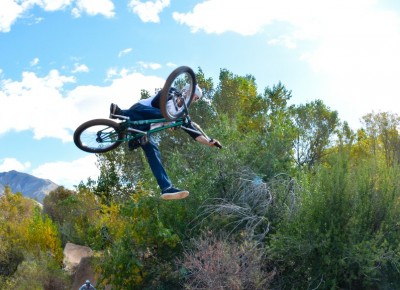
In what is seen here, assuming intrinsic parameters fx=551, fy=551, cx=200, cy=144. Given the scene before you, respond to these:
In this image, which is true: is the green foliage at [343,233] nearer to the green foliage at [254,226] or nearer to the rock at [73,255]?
the green foliage at [254,226]

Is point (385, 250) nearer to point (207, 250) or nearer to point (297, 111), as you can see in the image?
point (207, 250)

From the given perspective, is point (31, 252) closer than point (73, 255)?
Yes

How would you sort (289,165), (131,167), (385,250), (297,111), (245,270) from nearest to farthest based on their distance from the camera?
(245,270) < (385,250) < (289,165) < (131,167) < (297,111)

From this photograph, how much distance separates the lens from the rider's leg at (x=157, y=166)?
24.7ft

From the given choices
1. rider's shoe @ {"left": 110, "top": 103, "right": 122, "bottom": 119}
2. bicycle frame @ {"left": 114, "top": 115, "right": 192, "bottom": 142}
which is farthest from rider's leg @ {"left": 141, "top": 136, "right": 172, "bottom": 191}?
rider's shoe @ {"left": 110, "top": 103, "right": 122, "bottom": 119}

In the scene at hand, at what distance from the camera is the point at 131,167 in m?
33.2

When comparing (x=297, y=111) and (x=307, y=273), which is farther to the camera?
(x=297, y=111)

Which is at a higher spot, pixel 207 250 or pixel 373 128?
pixel 373 128

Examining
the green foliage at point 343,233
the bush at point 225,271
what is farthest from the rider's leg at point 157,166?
the green foliage at point 343,233

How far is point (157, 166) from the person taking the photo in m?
7.59

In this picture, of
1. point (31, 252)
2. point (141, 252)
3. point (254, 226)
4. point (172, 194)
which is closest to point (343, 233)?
point (254, 226)

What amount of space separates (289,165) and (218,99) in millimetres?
13700

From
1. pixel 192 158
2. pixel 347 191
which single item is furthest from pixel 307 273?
pixel 192 158

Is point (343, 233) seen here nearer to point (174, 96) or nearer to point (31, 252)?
point (174, 96)
